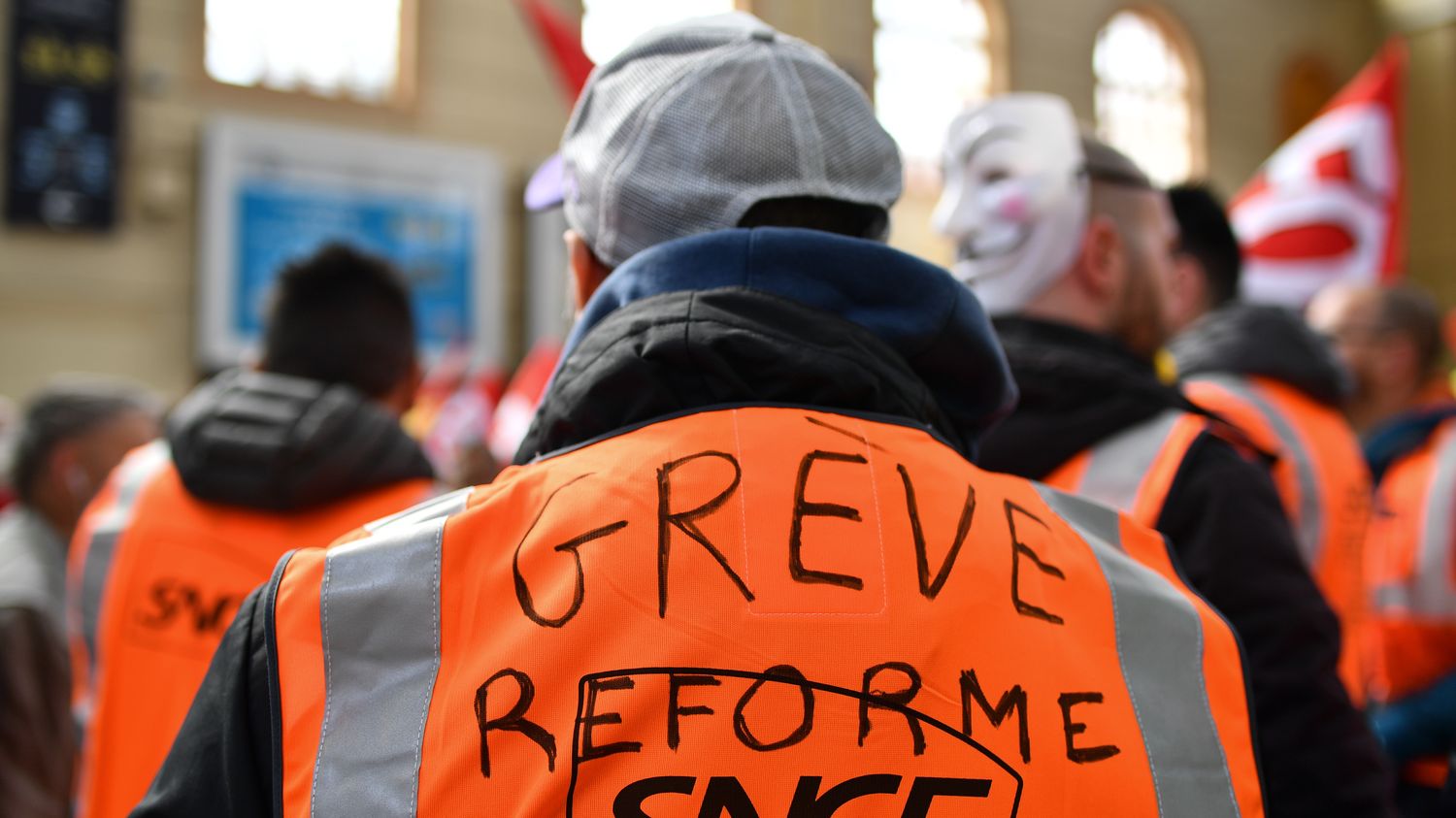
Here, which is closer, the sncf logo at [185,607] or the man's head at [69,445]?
the sncf logo at [185,607]

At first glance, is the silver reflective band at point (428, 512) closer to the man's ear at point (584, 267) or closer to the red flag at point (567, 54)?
the man's ear at point (584, 267)

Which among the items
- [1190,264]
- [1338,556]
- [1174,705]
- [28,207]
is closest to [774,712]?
[1174,705]

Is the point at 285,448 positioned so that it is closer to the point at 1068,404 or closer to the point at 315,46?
the point at 1068,404

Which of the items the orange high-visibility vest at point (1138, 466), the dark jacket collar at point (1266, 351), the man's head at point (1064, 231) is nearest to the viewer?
the orange high-visibility vest at point (1138, 466)

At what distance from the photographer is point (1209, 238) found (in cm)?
247

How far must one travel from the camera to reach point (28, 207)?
7.49 m

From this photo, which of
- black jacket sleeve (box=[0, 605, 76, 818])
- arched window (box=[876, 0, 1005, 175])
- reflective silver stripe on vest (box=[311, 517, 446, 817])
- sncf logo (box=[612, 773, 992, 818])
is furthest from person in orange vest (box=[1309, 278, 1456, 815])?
arched window (box=[876, 0, 1005, 175])

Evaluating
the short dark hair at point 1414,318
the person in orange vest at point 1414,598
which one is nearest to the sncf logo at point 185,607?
the person in orange vest at point 1414,598

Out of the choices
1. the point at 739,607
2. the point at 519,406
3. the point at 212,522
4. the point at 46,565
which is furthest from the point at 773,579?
the point at 519,406

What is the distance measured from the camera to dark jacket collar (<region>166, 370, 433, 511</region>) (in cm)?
176

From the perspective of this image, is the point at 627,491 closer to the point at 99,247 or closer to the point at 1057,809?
the point at 1057,809

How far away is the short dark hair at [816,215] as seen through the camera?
978 millimetres

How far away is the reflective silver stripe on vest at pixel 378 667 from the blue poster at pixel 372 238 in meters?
7.24

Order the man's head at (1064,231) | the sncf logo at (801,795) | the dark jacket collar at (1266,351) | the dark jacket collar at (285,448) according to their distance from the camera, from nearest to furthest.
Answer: the sncf logo at (801,795)
the man's head at (1064,231)
the dark jacket collar at (285,448)
the dark jacket collar at (1266,351)
